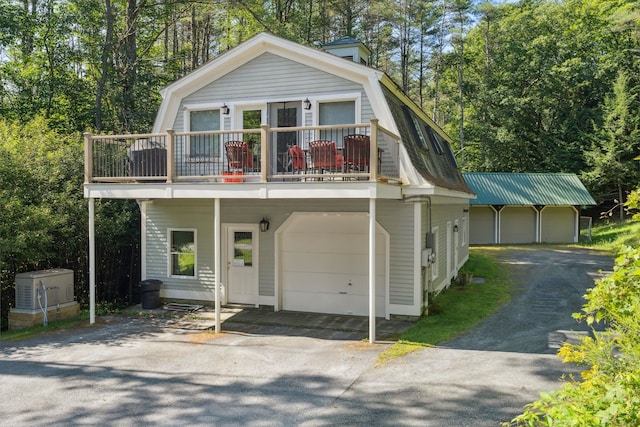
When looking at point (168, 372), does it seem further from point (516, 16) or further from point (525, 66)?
point (516, 16)

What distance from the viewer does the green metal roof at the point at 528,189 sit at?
2684cm

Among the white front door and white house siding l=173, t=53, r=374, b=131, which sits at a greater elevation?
white house siding l=173, t=53, r=374, b=131

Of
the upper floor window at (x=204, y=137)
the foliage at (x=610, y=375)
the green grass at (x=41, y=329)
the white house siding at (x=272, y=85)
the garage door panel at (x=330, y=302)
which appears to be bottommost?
the green grass at (x=41, y=329)

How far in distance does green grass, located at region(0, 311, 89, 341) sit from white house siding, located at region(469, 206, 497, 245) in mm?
22288

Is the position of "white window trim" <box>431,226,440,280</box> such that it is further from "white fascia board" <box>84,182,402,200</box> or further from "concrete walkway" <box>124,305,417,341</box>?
"white fascia board" <box>84,182,402,200</box>

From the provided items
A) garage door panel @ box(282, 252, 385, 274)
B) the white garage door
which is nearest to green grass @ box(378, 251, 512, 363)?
the white garage door

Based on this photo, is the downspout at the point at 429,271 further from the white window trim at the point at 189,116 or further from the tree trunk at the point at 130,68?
the tree trunk at the point at 130,68

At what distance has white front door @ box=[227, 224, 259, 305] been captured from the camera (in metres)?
11.9

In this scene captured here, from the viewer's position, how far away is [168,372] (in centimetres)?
739

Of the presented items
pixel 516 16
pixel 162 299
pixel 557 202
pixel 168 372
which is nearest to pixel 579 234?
pixel 557 202

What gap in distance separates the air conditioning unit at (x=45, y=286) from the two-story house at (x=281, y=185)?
3.37 ft

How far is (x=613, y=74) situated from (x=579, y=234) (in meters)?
13.2

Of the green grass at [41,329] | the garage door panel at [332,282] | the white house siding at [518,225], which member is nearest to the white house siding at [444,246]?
the garage door panel at [332,282]

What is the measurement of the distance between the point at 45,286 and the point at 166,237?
3028 mm
